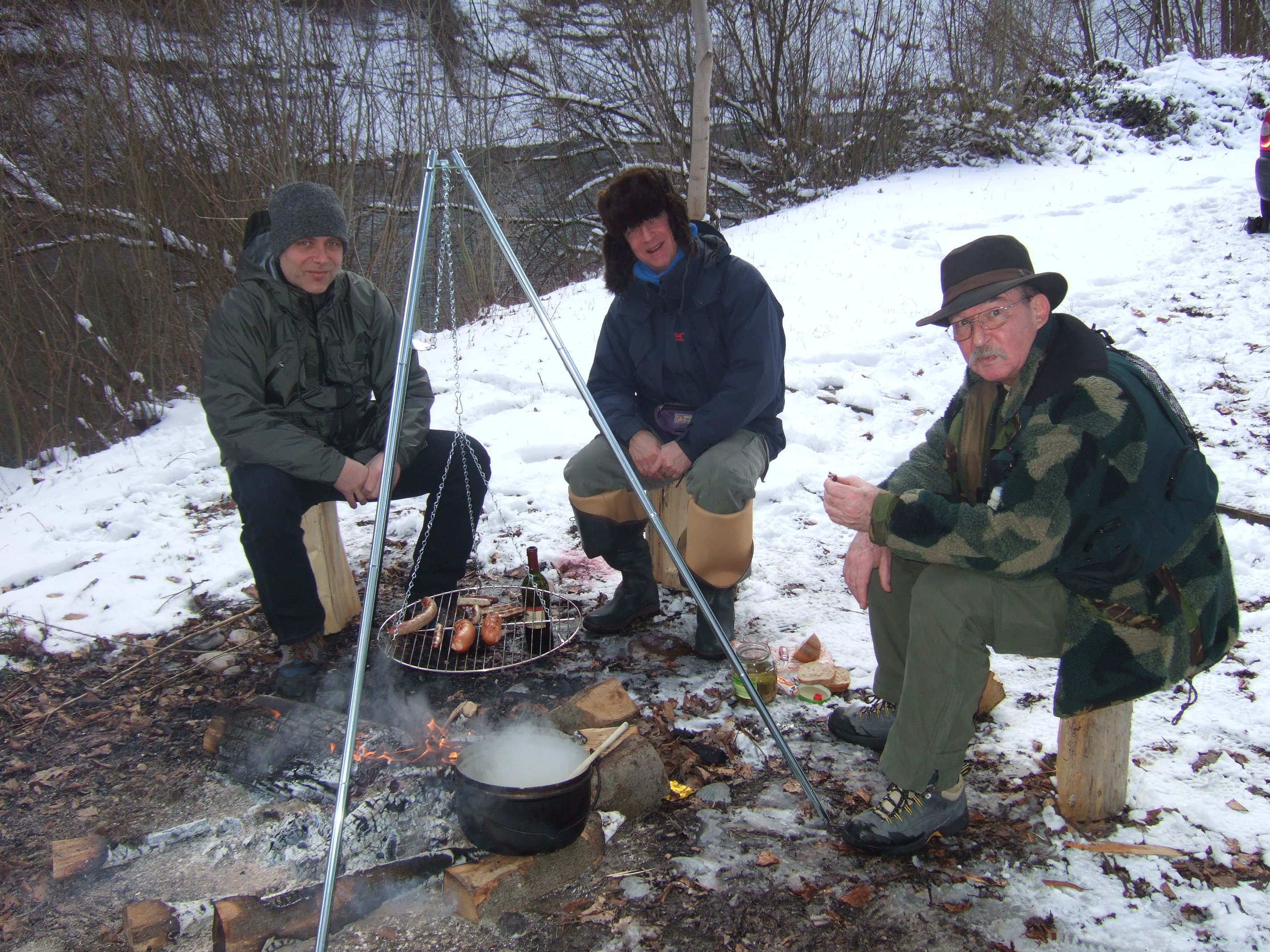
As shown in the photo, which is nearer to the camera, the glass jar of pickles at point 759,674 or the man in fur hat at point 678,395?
the glass jar of pickles at point 759,674

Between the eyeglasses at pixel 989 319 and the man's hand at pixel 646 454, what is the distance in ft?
4.79

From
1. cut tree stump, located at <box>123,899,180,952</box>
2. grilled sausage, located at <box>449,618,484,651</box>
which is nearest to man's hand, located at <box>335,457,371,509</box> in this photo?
grilled sausage, located at <box>449,618,484,651</box>

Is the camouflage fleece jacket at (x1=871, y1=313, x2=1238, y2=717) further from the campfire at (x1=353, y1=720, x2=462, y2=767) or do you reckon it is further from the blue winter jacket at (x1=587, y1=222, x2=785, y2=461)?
the campfire at (x1=353, y1=720, x2=462, y2=767)

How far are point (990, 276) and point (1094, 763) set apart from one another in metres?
1.42

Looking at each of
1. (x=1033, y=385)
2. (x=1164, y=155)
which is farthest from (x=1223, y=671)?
(x=1164, y=155)

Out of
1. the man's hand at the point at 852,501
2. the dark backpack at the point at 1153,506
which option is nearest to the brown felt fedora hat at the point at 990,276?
the dark backpack at the point at 1153,506

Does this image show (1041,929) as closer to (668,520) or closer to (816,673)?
(816,673)

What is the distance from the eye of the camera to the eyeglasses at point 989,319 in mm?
2281

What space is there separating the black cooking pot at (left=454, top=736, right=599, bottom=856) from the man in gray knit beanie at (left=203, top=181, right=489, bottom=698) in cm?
141

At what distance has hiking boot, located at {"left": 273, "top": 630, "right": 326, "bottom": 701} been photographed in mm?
3373

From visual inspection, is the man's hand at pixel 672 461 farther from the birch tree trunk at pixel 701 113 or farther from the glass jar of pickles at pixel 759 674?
Answer: the birch tree trunk at pixel 701 113

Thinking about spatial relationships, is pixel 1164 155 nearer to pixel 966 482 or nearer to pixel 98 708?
pixel 966 482

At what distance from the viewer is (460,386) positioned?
271 inches

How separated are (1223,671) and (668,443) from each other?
2262 mm
